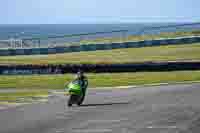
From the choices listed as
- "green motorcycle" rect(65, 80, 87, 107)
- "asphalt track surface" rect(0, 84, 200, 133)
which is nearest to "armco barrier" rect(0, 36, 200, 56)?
"asphalt track surface" rect(0, 84, 200, 133)

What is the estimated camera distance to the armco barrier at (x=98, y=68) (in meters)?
50.9

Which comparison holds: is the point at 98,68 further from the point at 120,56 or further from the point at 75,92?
the point at 75,92

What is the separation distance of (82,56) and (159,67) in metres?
16.0

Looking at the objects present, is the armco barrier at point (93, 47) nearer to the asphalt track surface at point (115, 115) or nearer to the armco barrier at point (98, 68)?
the armco barrier at point (98, 68)

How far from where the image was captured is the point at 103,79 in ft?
162

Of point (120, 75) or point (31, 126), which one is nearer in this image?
point (31, 126)

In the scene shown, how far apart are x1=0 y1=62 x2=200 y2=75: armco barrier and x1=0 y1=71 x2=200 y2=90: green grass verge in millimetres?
428

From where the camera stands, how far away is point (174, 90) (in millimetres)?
37875

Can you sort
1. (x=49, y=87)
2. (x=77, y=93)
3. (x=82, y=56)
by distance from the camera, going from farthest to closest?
(x=82, y=56)
(x=49, y=87)
(x=77, y=93)

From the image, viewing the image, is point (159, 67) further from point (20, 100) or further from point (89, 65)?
point (20, 100)

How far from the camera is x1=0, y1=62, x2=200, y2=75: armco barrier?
50875 mm

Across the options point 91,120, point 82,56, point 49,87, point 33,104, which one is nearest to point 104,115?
point 91,120

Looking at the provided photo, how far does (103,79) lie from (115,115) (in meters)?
22.9

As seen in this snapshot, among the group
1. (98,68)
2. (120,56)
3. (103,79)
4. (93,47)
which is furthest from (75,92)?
(93,47)
